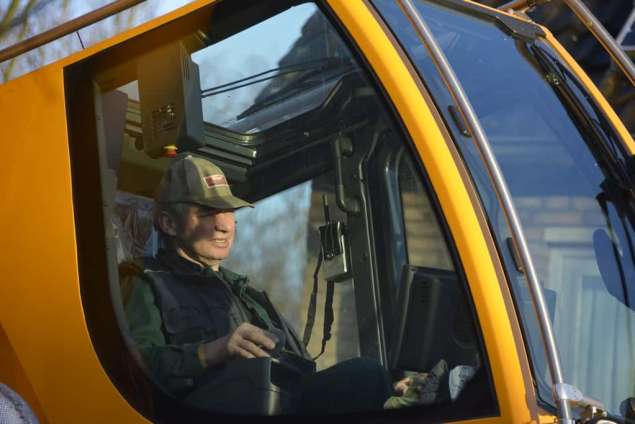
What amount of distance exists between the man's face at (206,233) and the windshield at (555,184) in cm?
60

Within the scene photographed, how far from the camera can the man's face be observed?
105 inches

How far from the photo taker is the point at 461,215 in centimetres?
227

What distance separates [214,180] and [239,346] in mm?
413

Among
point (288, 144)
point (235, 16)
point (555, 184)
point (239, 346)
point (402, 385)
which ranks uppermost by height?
point (235, 16)

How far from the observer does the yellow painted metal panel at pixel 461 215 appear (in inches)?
85.9

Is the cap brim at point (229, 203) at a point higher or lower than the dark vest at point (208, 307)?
higher

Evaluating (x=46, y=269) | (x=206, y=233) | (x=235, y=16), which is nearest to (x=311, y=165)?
(x=206, y=233)

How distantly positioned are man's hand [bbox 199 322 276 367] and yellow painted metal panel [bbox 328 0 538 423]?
1.79ft

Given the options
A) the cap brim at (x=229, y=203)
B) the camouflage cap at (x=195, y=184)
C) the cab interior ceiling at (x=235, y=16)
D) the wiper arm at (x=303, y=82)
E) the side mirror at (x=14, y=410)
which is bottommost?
the side mirror at (x=14, y=410)

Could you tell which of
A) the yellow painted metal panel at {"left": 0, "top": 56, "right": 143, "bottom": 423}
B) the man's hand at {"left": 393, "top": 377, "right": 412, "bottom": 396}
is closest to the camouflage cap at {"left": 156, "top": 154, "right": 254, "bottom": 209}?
the yellow painted metal panel at {"left": 0, "top": 56, "right": 143, "bottom": 423}

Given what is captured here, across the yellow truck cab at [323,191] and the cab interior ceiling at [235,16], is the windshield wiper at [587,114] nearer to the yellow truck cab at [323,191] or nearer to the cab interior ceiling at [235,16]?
the yellow truck cab at [323,191]

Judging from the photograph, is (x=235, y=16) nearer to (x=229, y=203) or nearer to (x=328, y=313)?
(x=229, y=203)

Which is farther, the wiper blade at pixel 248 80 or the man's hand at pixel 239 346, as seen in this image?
the wiper blade at pixel 248 80

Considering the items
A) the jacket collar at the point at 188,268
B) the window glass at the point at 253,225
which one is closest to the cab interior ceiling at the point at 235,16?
the window glass at the point at 253,225
